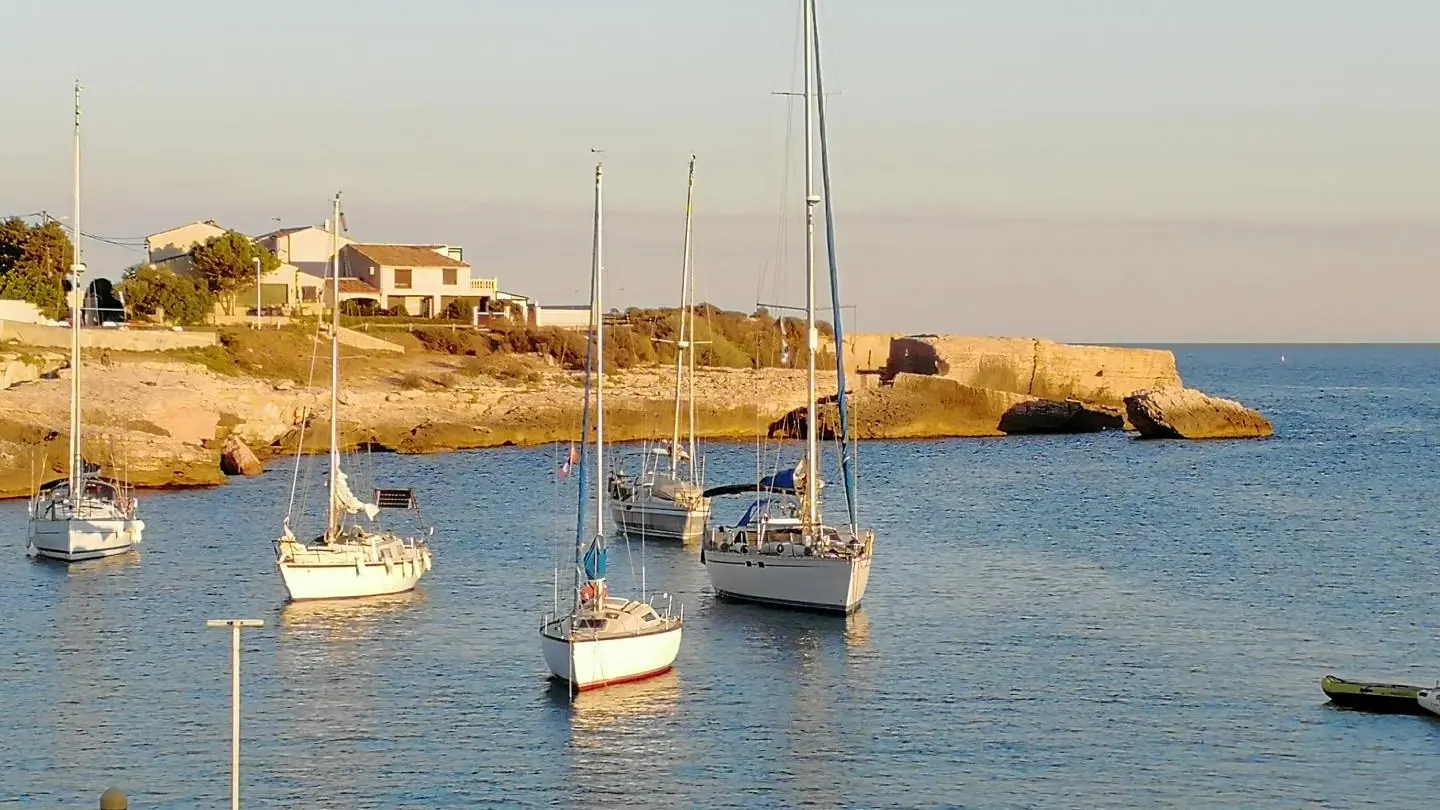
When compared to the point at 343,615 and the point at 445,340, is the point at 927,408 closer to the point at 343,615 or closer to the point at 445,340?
the point at 445,340

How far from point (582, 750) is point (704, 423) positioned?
66.7 meters

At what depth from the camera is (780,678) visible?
38.6 meters

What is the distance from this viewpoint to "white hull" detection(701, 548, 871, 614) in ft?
146

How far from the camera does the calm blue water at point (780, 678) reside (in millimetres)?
31016

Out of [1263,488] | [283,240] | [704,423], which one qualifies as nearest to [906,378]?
[704,423]

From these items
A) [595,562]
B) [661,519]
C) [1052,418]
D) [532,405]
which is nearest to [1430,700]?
[595,562]

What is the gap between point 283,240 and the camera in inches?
5133

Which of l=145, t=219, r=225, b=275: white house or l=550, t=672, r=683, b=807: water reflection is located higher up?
l=145, t=219, r=225, b=275: white house

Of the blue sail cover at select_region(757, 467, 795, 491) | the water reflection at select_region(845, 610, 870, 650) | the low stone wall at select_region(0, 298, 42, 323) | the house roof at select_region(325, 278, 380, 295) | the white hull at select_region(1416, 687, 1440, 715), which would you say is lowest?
the water reflection at select_region(845, 610, 870, 650)

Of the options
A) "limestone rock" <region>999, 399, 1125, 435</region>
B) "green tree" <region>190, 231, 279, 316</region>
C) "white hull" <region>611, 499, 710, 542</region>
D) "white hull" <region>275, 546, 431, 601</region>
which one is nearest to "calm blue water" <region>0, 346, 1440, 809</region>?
"white hull" <region>275, 546, 431, 601</region>

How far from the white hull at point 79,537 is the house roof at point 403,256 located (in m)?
72.3

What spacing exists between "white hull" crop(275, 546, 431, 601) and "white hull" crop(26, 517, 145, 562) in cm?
906

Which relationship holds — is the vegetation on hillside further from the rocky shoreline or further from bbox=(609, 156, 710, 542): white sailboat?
bbox=(609, 156, 710, 542): white sailboat

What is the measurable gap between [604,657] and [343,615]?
37.3 feet
